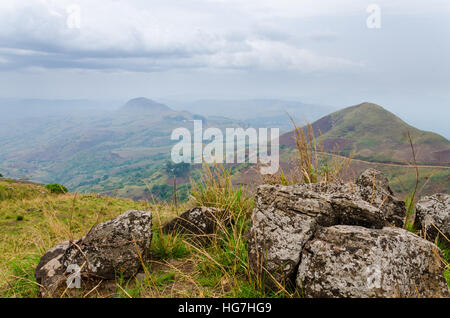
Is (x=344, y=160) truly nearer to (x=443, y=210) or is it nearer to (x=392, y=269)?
(x=443, y=210)

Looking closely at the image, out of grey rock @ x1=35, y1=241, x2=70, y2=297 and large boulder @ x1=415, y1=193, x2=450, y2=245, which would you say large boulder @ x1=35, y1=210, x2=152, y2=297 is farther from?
large boulder @ x1=415, y1=193, x2=450, y2=245

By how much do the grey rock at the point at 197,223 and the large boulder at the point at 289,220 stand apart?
168 cm

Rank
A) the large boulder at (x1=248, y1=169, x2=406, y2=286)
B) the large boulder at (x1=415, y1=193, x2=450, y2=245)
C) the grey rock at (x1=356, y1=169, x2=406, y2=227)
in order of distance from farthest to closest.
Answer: the large boulder at (x1=415, y1=193, x2=450, y2=245)
the grey rock at (x1=356, y1=169, x2=406, y2=227)
the large boulder at (x1=248, y1=169, x2=406, y2=286)

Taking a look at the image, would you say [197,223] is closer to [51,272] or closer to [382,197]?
[51,272]

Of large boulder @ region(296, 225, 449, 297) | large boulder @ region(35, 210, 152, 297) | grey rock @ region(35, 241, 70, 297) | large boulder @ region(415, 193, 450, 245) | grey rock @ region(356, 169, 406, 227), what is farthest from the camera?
large boulder @ region(415, 193, 450, 245)

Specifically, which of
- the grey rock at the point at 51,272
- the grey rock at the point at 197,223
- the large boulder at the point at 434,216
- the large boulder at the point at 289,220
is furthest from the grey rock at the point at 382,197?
the grey rock at the point at 51,272

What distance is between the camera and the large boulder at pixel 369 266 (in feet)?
10.5

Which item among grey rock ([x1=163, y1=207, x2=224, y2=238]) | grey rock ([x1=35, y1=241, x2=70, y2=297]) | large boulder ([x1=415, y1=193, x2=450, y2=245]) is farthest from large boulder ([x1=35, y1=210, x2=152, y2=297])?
large boulder ([x1=415, y1=193, x2=450, y2=245])

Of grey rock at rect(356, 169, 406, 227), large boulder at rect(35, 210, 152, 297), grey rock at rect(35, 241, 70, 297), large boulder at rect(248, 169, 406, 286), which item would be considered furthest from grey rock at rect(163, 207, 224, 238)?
grey rock at rect(356, 169, 406, 227)

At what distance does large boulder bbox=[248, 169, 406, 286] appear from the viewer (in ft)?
12.6

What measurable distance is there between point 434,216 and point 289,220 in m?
3.84

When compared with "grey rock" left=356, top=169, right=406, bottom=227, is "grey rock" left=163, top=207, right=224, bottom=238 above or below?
below

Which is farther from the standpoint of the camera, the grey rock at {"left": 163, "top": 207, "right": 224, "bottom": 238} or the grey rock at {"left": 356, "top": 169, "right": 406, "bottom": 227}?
the grey rock at {"left": 163, "top": 207, "right": 224, "bottom": 238}

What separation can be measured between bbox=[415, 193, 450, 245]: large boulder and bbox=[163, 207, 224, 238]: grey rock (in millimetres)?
4268
